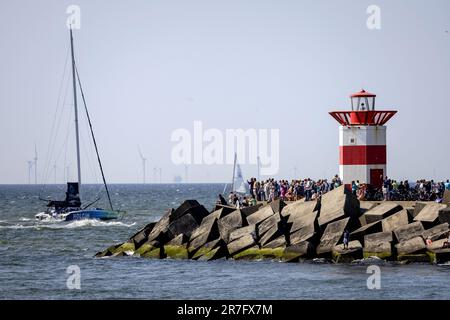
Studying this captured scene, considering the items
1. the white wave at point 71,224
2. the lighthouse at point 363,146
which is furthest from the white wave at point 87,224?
the lighthouse at point 363,146

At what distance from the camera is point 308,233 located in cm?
4484

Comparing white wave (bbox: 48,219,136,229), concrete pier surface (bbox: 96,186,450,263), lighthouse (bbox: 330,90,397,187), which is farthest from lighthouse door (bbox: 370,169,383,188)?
white wave (bbox: 48,219,136,229)

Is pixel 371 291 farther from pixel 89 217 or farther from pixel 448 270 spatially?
pixel 89 217

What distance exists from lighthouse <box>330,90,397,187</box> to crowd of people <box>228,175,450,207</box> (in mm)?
519

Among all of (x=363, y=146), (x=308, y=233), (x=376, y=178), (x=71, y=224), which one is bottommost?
(x=71, y=224)

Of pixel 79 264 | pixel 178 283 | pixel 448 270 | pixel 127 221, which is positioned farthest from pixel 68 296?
pixel 127 221

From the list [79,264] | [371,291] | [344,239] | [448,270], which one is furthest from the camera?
[79,264]

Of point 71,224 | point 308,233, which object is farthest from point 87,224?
point 308,233

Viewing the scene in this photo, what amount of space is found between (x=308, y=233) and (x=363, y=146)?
783 cm

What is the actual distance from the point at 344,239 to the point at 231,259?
591 centimetres

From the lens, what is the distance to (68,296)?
3706cm

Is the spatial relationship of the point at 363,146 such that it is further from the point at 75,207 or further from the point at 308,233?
the point at 75,207

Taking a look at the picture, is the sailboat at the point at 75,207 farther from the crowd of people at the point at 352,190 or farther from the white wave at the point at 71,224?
the crowd of people at the point at 352,190
